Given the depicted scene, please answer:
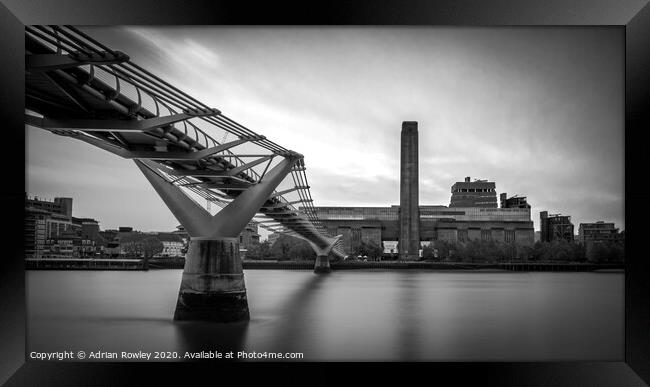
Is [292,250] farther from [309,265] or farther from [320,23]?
[320,23]

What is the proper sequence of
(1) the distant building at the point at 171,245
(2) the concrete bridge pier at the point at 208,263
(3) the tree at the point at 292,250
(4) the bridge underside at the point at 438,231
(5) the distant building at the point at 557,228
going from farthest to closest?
(3) the tree at the point at 292,250
(4) the bridge underside at the point at 438,231
(1) the distant building at the point at 171,245
(5) the distant building at the point at 557,228
(2) the concrete bridge pier at the point at 208,263

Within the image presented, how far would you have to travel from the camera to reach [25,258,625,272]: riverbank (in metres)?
51.4

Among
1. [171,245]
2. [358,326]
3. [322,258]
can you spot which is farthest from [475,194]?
[358,326]

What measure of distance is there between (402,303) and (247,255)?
58.9 meters

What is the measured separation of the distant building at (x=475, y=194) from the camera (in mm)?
70188

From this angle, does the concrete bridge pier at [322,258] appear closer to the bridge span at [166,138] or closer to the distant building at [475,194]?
the distant building at [475,194]

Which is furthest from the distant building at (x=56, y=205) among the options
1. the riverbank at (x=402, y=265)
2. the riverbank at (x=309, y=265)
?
the riverbank at (x=402, y=265)

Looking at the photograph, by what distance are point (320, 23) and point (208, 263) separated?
10.2 m

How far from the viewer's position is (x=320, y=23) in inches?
354

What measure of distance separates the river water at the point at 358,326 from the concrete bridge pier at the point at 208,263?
531 mm

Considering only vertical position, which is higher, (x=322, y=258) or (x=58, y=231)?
(x=58, y=231)

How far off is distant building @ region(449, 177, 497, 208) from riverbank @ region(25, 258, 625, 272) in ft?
22.5
